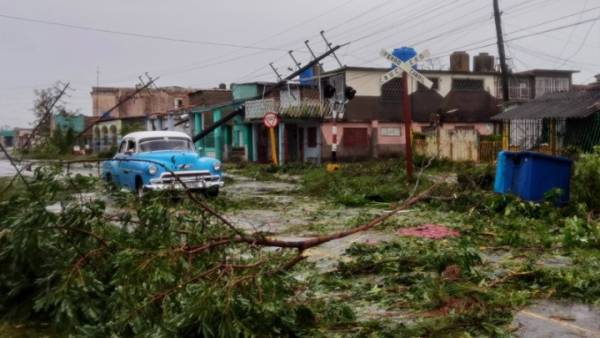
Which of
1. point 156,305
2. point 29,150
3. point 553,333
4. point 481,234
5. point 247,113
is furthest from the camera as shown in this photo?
point 247,113

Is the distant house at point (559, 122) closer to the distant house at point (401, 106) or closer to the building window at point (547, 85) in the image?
the distant house at point (401, 106)

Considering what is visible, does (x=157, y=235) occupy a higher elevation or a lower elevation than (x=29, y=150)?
lower

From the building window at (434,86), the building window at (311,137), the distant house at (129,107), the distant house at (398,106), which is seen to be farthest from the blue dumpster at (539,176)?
the distant house at (129,107)

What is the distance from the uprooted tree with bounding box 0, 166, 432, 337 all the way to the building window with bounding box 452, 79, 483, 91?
33.8 meters

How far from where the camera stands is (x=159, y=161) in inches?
677

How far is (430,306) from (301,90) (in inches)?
1378

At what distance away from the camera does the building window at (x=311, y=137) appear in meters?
36.7

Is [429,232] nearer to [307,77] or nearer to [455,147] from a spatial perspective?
[455,147]

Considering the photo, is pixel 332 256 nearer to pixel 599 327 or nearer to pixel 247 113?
pixel 599 327

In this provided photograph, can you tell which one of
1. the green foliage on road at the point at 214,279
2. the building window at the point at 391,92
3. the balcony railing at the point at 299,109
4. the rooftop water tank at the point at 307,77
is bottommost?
the green foliage on road at the point at 214,279

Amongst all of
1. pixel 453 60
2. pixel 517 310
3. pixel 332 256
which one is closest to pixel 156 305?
pixel 517 310

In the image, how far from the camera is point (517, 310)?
566 cm

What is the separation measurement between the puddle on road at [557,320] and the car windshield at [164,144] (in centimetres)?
1406

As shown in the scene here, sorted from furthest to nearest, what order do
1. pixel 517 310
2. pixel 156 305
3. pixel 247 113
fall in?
1. pixel 247 113
2. pixel 517 310
3. pixel 156 305
